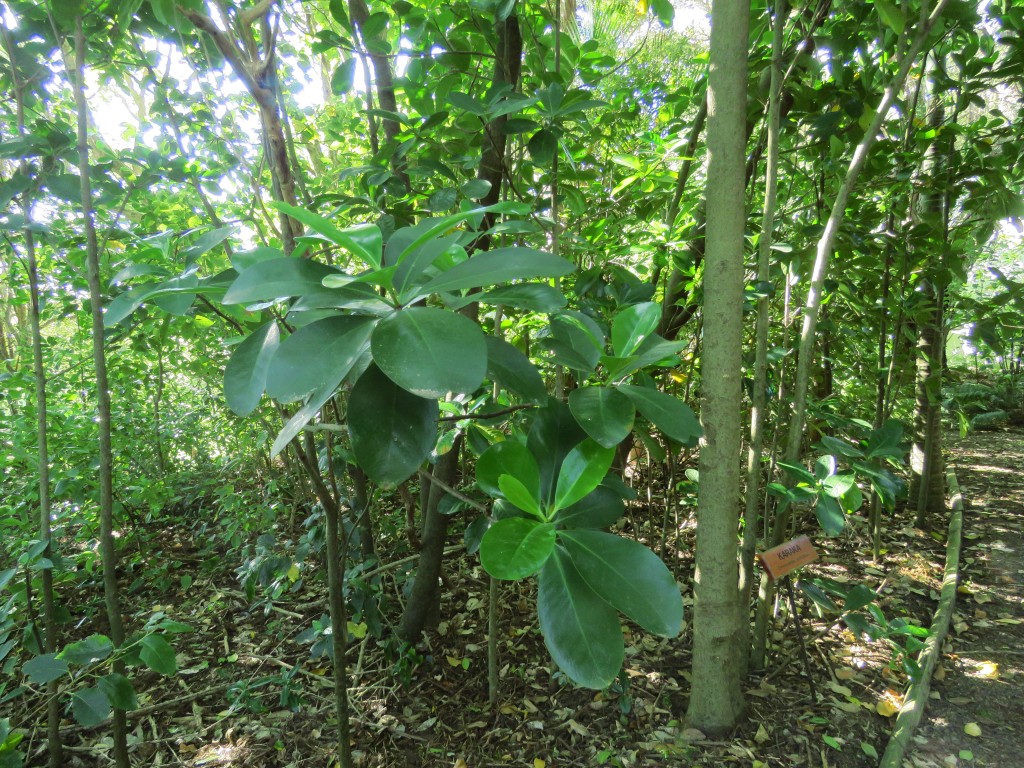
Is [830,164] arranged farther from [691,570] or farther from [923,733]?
[923,733]

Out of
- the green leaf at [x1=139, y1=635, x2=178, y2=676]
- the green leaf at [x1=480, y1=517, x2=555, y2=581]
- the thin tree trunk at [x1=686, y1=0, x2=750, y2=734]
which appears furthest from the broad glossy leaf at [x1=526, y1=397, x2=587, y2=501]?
the green leaf at [x1=139, y1=635, x2=178, y2=676]

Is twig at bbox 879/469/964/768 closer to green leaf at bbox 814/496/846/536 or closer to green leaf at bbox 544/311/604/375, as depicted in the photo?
green leaf at bbox 814/496/846/536

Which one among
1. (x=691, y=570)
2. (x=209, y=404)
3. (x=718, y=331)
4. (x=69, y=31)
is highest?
(x=69, y=31)

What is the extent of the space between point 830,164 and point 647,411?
1653 mm

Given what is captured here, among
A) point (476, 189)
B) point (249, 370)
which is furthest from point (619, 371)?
point (476, 189)

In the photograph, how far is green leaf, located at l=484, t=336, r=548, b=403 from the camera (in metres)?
0.74

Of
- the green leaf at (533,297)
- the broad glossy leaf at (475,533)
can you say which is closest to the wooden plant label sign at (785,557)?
the broad glossy leaf at (475,533)

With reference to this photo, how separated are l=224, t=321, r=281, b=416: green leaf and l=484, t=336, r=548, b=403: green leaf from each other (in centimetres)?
28

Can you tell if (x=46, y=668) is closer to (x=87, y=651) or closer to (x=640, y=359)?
(x=87, y=651)

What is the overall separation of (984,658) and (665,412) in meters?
2.20

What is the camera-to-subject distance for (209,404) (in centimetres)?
338

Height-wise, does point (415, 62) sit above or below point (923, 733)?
above

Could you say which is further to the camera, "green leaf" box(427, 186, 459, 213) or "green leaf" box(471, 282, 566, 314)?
"green leaf" box(427, 186, 459, 213)

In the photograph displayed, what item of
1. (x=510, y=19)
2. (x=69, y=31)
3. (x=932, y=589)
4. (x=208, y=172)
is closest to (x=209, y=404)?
(x=208, y=172)
